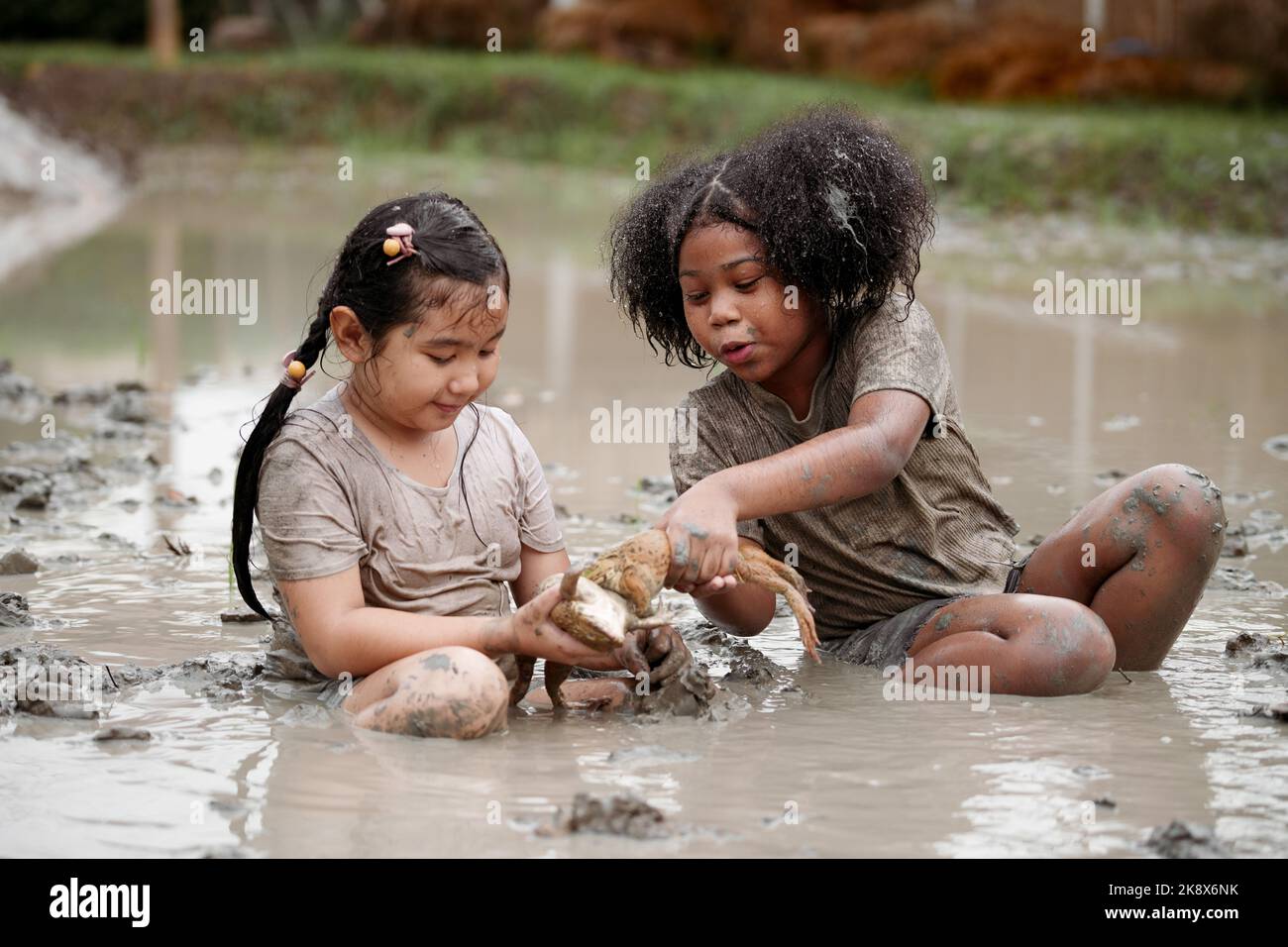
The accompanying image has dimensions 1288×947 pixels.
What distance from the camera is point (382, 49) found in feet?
84.0

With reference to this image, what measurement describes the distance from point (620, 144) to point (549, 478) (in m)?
14.7

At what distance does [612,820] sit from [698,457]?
122cm

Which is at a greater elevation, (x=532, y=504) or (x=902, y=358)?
(x=902, y=358)

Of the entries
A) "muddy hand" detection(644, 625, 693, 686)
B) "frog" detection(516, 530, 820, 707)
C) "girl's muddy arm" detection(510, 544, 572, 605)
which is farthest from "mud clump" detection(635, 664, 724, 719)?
"girl's muddy arm" detection(510, 544, 572, 605)

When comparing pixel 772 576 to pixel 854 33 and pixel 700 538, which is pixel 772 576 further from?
pixel 854 33

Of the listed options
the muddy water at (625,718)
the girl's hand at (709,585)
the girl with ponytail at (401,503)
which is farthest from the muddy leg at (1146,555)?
the girl with ponytail at (401,503)

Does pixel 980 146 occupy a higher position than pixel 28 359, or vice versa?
pixel 980 146

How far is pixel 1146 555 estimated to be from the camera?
3.38 m

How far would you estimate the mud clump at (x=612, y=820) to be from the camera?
2508 millimetres

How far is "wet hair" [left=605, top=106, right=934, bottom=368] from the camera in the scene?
3.39m

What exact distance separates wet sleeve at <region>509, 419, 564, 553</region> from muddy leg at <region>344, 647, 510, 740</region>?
1.46ft

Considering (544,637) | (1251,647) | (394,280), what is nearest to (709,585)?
(544,637)
